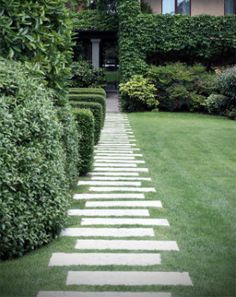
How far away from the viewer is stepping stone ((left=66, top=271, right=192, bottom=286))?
15.3 feet

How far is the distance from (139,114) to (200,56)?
16.1ft

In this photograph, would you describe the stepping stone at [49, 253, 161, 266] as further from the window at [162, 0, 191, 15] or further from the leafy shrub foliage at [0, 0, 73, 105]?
the window at [162, 0, 191, 15]

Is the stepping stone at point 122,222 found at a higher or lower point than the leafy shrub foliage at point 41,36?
lower

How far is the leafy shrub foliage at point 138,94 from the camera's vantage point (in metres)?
24.6

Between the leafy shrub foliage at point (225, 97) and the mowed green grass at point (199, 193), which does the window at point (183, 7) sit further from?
the mowed green grass at point (199, 193)

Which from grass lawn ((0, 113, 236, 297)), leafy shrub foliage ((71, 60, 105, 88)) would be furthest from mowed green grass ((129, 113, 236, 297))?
leafy shrub foliage ((71, 60, 105, 88))

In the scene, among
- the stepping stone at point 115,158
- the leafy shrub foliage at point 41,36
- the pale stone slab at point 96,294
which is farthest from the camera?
the stepping stone at point 115,158

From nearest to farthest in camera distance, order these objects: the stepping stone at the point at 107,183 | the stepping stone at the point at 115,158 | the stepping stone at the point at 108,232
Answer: the stepping stone at the point at 108,232 → the stepping stone at the point at 107,183 → the stepping stone at the point at 115,158

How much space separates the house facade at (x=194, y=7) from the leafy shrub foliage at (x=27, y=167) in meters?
23.6

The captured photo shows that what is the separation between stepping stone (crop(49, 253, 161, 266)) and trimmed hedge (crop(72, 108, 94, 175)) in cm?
448

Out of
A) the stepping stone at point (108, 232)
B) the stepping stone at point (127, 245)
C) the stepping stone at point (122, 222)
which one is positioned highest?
the stepping stone at point (127, 245)

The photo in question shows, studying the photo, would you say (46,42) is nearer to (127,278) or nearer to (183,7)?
(127,278)

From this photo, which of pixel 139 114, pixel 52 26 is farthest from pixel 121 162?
pixel 139 114

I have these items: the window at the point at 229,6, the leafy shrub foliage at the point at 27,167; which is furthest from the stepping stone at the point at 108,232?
the window at the point at 229,6
